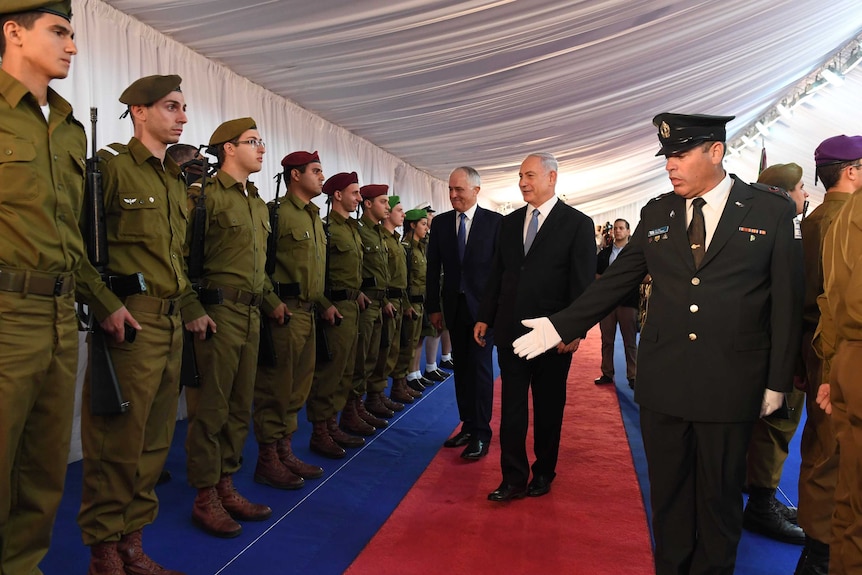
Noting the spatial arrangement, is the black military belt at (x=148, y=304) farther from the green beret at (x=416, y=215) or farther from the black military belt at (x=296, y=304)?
the green beret at (x=416, y=215)

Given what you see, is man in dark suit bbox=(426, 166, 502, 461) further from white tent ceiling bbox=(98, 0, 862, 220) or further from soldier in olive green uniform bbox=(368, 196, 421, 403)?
white tent ceiling bbox=(98, 0, 862, 220)

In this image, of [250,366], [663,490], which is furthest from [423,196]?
[663,490]

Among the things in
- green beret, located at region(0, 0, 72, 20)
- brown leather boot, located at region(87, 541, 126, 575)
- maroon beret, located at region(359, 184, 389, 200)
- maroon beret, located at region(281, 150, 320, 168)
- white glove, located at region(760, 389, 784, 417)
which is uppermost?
green beret, located at region(0, 0, 72, 20)

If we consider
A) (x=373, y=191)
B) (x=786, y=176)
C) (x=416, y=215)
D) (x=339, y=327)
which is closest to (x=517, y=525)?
(x=339, y=327)

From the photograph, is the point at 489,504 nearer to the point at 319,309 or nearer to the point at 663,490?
the point at 663,490

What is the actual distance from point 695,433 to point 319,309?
231 centimetres

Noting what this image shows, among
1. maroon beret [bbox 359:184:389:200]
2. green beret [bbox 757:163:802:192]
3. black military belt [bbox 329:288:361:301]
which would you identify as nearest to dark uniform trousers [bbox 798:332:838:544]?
green beret [bbox 757:163:802:192]

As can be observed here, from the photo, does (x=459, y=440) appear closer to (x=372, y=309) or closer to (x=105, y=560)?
(x=372, y=309)

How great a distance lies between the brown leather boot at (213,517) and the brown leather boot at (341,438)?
123 centimetres

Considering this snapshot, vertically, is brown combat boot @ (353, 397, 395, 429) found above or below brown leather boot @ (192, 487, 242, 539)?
below

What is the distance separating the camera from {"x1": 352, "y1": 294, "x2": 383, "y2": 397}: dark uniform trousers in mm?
4344

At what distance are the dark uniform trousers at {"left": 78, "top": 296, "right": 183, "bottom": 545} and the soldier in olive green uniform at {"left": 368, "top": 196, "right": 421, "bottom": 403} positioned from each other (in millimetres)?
2643

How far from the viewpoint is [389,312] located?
15.5 ft

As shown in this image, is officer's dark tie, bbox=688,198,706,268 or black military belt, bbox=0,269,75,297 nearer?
black military belt, bbox=0,269,75,297
